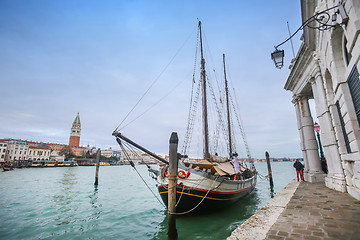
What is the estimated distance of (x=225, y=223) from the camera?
28.7ft

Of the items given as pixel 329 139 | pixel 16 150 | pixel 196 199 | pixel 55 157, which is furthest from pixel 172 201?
pixel 55 157

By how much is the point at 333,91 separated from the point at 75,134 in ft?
529

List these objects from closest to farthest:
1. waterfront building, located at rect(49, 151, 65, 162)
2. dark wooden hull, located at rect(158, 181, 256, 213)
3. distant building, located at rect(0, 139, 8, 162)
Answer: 1. dark wooden hull, located at rect(158, 181, 256, 213)
2. distant building, located at rect(0, 139, 8, 162)
3. waterfront building, located at rect(49, 151, 65, 162)

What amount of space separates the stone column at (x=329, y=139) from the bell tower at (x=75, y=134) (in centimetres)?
15553

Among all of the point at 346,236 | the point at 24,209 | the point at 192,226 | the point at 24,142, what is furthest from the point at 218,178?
the point at 24,142

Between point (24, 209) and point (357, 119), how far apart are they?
18.0m

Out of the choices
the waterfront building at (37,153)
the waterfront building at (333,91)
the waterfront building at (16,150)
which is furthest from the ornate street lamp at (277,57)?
the waterfront building at (37,153)

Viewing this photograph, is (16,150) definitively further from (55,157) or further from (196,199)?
(196,199)

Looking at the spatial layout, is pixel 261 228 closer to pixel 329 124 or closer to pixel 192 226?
pixel 192 226

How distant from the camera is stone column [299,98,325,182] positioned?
35.3 ft

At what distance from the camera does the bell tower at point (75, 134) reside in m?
138

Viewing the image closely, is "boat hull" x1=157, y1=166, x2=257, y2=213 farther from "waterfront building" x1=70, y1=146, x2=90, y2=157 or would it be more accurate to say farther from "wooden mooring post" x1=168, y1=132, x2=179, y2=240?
"waterfront building" x1=70, y1=146, x2=90, y2=157

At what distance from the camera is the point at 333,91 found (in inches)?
295

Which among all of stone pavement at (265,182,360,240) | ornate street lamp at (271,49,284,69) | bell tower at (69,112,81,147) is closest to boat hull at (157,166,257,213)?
stone pavement at (265,182,360,240)
